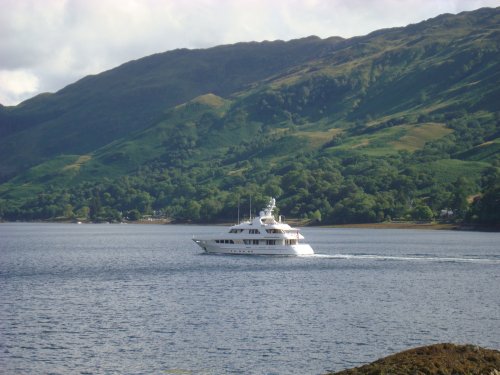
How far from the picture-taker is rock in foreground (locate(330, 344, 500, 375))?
47.4 metres

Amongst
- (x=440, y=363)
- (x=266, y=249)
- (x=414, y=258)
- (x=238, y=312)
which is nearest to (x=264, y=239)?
(x=266, y=249)

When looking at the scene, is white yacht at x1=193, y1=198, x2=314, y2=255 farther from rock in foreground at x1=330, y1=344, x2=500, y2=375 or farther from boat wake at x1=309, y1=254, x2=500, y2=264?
rock in foreground at x1=330, y1=344, x2=500, y2=375

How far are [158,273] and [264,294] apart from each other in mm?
30236

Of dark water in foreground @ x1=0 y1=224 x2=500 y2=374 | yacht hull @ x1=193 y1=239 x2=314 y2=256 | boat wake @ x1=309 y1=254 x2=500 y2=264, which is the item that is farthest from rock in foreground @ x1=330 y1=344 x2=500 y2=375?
yacht hull @ x1=193 y1=239 x2=314 y2=256

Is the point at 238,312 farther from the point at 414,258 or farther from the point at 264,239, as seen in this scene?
the point at 414,258

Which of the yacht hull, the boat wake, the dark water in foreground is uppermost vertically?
the yacht hull

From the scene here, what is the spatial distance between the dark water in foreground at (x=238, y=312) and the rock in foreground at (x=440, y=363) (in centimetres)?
1029

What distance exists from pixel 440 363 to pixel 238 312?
39.2 m

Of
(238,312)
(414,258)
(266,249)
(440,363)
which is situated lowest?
(238,312)

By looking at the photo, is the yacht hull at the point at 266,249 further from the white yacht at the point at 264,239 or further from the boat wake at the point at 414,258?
the boat wake at the point at 414,258

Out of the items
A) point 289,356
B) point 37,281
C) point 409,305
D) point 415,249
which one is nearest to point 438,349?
point 289,356

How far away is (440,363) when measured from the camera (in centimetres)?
4812

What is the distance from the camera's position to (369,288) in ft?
346

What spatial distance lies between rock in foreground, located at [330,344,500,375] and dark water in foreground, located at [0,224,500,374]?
10.3m
